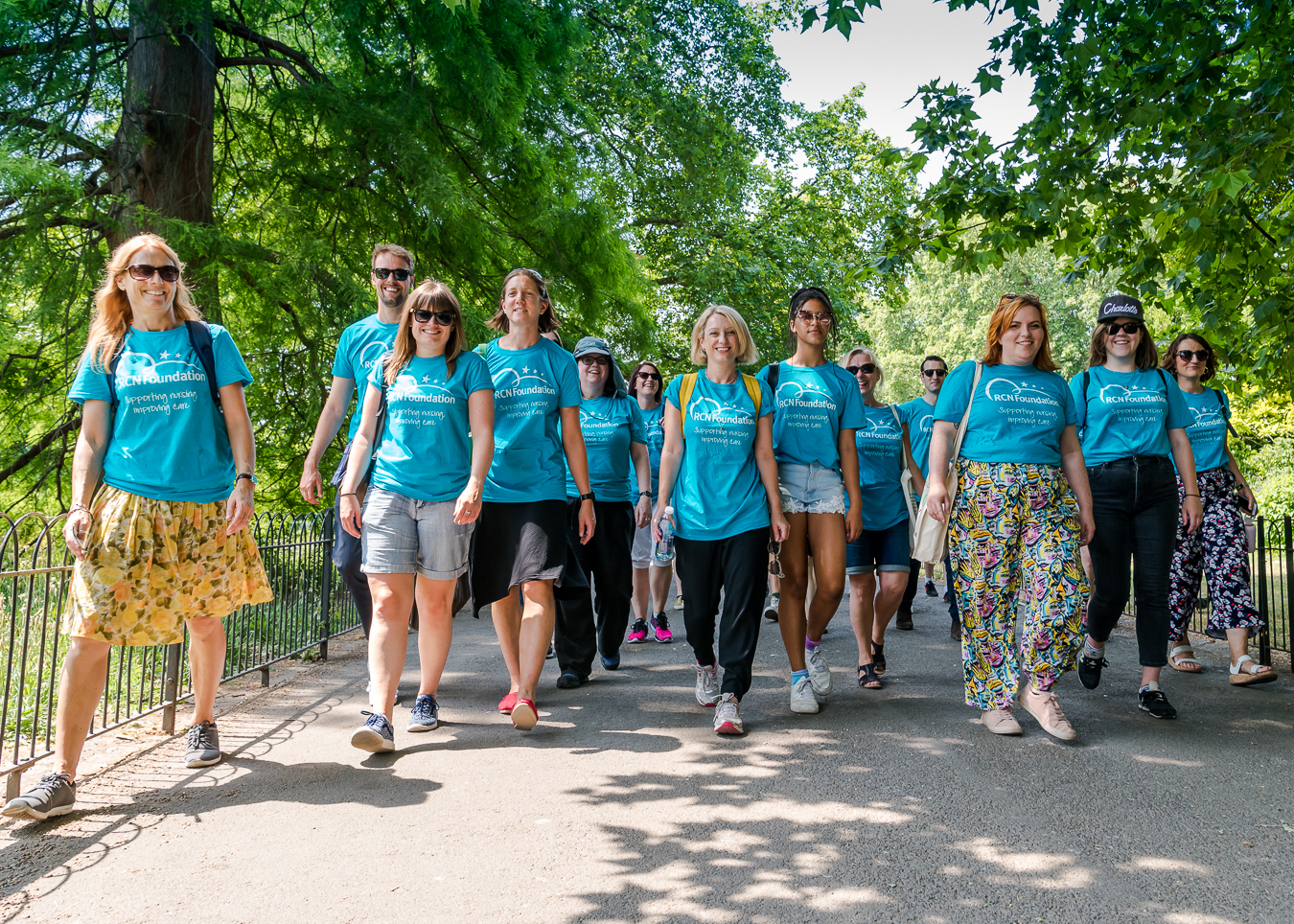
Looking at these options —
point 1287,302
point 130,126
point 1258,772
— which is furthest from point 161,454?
point 1287,302

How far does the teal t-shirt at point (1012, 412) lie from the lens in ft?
15.6

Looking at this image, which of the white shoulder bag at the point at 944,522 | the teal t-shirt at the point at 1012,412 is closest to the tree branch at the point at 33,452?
the white shoulder bag at the point at 944,522

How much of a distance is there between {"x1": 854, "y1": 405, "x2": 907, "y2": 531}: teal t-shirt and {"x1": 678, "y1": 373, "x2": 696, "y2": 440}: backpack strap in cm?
159

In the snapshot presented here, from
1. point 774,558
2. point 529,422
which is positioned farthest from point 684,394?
point 774,558

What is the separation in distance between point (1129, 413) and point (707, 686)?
2764 mm

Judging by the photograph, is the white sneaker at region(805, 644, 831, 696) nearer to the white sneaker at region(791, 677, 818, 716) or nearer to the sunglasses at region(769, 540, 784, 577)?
the white sneaker at region(791, 677, 818, 716)

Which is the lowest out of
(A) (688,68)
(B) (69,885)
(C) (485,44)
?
(B) (69,885)

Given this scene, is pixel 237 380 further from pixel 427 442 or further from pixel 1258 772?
pixel 1258 772

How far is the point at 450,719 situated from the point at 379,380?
184cm

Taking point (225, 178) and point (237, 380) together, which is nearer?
point (237, 380)

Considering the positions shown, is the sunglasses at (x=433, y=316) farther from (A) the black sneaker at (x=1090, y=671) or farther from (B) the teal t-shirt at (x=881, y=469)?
(A) the black sneaker at (x=1090, y=671)

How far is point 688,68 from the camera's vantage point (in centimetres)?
1962

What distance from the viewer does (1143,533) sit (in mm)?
5195

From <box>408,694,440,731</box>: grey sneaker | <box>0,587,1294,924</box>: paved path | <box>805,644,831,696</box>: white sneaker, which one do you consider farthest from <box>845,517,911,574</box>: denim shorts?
<box>408,694,440,731</box>: grey sneaker
